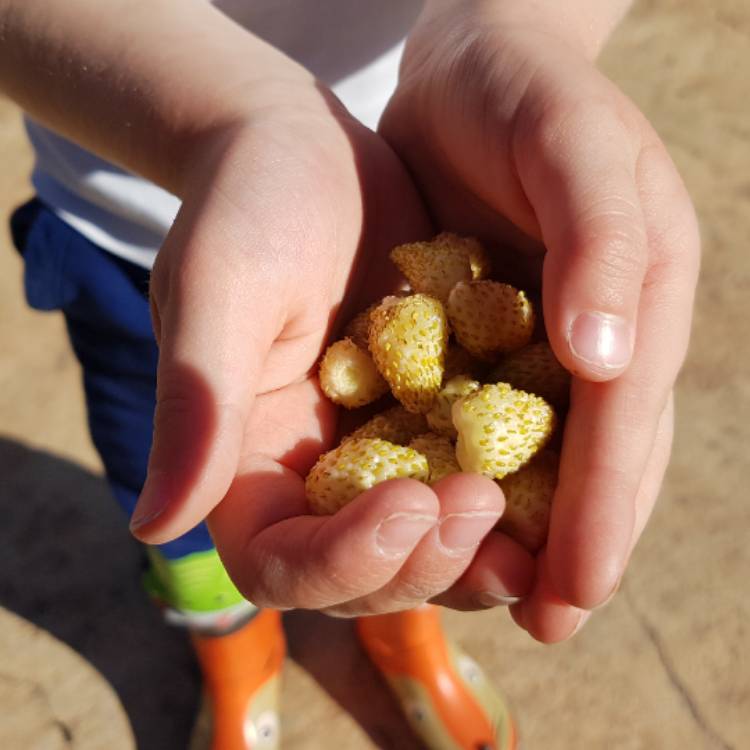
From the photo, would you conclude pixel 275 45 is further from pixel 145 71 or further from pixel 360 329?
pixel 360 329

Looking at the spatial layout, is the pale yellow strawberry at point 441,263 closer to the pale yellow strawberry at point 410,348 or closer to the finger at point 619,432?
the pale yellow strawberry at point 410,348

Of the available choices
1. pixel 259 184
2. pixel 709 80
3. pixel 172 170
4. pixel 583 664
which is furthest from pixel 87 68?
pixel 709 80

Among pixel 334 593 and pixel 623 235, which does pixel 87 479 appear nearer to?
pixel 334 593

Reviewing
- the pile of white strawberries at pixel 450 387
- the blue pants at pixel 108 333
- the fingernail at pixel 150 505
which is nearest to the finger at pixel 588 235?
the pile of white strawberries at pixel 450 387

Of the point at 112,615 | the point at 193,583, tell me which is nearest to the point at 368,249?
the point at 193,583

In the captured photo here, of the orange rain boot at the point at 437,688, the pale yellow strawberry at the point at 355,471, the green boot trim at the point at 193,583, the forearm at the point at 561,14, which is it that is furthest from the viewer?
the orange rain boot at the point at 437,688
